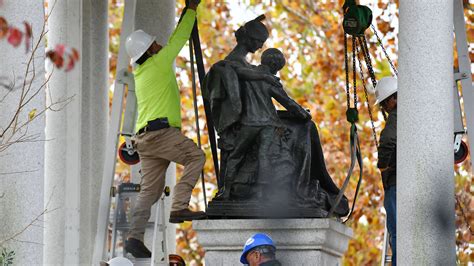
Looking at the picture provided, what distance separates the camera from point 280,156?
17.5m

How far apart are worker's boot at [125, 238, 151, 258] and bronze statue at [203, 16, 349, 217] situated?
1.23 m

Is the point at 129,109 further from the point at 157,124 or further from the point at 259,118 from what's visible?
the point at 259,118

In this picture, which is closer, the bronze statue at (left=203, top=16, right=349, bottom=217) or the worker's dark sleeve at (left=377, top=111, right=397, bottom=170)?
the bronze statue at (left=203, top=16, right=349, bottom=217)

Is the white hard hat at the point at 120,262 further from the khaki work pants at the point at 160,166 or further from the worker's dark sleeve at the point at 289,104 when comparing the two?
the worker's dark sleeve at the point at 289,104

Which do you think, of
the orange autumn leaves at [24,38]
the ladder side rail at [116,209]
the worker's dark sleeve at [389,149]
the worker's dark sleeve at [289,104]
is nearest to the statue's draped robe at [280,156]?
the worker's dark sleeve at [289,104]

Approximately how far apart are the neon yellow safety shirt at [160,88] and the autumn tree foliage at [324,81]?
15.7 m

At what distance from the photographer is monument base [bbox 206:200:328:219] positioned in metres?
17.0

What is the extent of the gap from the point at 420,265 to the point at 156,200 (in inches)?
167

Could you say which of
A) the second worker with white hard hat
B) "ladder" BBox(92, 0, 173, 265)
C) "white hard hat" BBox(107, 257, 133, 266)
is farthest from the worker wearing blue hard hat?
"ladder" BBox(92, 0, 173, 265)

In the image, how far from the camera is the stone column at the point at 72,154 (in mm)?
19672

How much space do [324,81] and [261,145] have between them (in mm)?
19338

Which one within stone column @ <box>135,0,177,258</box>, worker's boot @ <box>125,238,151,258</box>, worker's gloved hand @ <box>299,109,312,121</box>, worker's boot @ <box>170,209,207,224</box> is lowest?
worker's boot @ <box>125,238,151,258</box>

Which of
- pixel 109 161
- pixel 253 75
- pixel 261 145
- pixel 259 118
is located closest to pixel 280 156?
pixel 261 145

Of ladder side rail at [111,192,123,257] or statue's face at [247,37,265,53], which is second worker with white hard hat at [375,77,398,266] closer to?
statue's face at [247,37,265,53]
